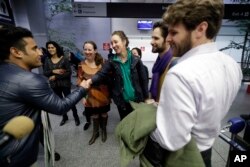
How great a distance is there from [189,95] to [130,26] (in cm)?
568

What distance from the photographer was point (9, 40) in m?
1.14

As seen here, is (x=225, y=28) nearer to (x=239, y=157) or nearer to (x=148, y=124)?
(x=239, y=157)

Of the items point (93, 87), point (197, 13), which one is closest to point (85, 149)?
point (93, 87)

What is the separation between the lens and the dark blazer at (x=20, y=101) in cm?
103

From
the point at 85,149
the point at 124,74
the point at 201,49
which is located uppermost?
the point at 201,49

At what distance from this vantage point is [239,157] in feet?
4.42

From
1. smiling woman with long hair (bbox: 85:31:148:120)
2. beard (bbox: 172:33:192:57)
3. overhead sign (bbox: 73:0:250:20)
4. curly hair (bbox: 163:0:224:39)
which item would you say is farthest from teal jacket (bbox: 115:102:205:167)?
overhead sign (bbox: 73:0:250:20)

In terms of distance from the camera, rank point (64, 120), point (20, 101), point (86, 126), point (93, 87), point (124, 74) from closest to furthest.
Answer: point (20, 101)
point (124, 74)
point (93, 87)
point (86, 126)
point (64, 120)

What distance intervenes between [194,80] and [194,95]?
0.21ft

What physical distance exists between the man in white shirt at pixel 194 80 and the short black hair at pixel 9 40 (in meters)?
0.94

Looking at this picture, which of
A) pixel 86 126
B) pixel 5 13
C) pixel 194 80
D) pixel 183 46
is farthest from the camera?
pixel 86 126

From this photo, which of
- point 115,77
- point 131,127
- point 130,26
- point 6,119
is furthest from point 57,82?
point 130,26

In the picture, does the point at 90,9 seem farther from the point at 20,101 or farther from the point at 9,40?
the point at 20,101

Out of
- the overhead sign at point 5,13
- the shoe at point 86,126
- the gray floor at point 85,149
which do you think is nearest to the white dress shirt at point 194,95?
the gray floor at point 85,149
